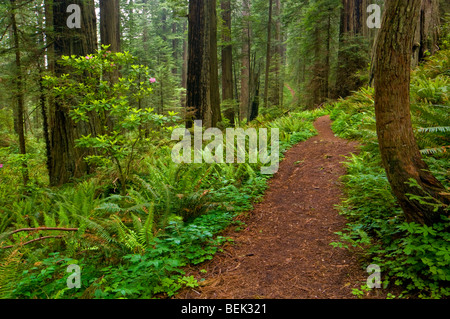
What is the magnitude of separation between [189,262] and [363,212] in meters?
2.18

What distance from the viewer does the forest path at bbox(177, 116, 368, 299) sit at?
7.59ft

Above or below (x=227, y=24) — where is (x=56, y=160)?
below

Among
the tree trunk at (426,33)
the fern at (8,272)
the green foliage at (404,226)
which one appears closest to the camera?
the green foliage at (404,226)

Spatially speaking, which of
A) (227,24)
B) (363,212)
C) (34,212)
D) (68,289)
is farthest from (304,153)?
(227,24)

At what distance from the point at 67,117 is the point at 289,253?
548 centimetres

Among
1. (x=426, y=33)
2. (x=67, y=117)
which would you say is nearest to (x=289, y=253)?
(x=67, y=117)

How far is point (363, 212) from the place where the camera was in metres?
3.13

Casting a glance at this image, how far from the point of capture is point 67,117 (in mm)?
5664

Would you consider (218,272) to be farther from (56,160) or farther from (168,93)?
(168,93)

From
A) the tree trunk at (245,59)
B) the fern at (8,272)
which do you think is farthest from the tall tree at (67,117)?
the tree trunk at (245,59)

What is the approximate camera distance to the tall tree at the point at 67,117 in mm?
5547

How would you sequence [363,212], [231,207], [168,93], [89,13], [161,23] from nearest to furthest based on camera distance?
1. [363,212]
2. [231,207]
3. [89,13]
4. [168,93]
5. [161,23]

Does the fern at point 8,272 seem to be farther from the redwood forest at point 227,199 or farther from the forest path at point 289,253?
the forest path at point 289,253

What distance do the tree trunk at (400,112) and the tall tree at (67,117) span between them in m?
5.37
